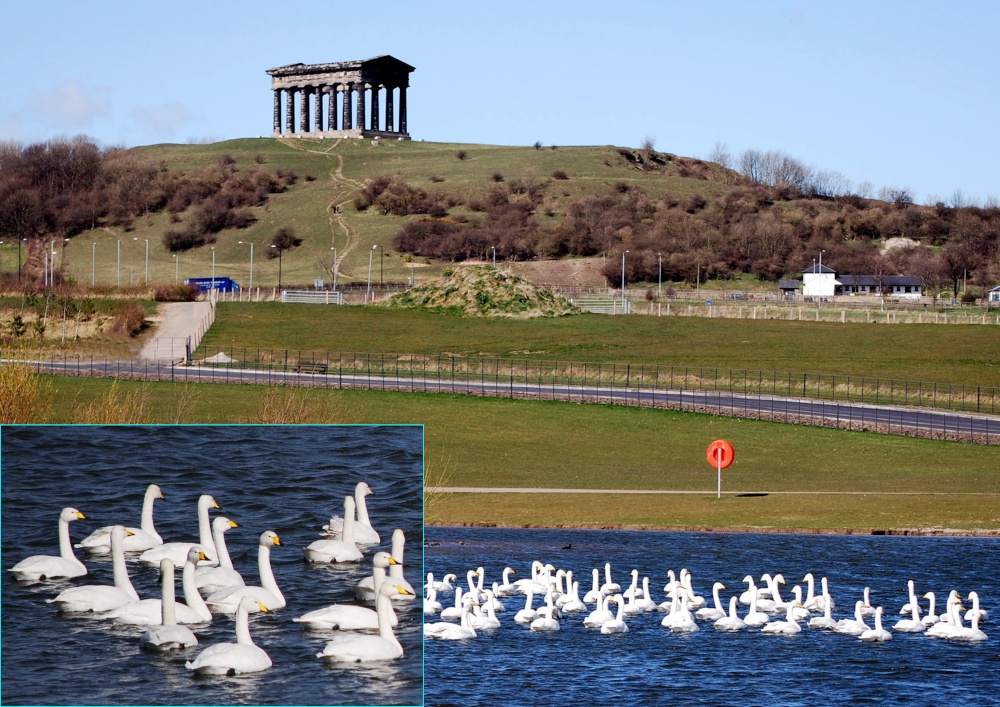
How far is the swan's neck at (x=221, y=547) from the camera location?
39.3 feet

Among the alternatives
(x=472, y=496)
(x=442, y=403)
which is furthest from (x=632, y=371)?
(x=472, y=496)

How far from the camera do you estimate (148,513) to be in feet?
39.9

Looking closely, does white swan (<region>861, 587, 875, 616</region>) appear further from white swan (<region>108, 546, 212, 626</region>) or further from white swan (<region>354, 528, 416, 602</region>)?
white swan (<region>108, 546, 212, 626</region>)

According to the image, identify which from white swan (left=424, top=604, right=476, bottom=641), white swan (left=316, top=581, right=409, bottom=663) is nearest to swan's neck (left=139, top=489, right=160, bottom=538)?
white swan (left=316, top=581, right=409, bottom=663)

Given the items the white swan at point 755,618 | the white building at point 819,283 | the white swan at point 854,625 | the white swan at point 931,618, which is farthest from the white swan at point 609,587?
the white building at point 819,283

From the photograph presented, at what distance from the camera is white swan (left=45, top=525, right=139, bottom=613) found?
11852 millimetres

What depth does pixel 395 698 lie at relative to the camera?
11852 mm

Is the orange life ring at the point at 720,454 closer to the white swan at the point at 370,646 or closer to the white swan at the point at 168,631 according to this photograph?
Result: the white swan at the point at 370,646

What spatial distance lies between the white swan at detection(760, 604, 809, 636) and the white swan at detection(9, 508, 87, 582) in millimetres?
23626

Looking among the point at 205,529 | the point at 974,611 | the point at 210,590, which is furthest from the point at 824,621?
the point at 205,529

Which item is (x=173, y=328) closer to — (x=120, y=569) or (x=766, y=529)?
(x=766, y=529)

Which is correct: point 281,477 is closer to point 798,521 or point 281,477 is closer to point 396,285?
point 798,521

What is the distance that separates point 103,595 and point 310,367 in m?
80.4

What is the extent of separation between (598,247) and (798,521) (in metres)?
149
